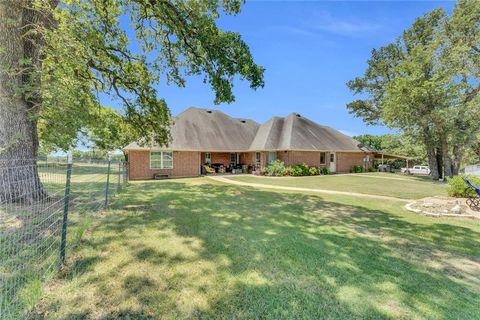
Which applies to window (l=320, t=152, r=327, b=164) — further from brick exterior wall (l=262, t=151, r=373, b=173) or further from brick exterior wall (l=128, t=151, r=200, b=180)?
brick exterior wall (l=128, t=151, r=200, b=180)

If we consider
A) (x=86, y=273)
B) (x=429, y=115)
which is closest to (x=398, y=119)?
(x=429, y=115)

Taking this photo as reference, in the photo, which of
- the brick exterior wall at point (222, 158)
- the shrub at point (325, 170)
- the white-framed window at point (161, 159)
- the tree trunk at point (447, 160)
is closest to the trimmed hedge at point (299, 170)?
the shrub at point (325, 170)

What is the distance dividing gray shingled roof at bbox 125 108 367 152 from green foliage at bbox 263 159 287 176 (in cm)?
154

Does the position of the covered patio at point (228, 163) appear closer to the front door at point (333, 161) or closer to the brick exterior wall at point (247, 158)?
the brick exterior wall at point (247, 158)

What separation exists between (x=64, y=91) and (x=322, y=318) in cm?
885

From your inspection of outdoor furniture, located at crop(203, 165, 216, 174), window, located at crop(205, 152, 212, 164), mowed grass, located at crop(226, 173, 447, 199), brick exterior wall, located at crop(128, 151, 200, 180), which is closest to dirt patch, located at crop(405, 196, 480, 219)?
mowed grass, located at crop(226, 173, 447, 199)

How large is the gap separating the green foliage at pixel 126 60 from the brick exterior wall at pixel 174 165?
18.5ft

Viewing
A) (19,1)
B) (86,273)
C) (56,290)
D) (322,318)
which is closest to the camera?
(322,318)

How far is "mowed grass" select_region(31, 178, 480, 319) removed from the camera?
2.87 m

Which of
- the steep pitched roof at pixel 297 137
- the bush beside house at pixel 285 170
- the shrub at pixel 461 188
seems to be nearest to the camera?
the shrub at pixel 461 188

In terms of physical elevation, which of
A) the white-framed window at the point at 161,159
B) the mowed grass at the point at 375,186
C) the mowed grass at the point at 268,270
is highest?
the white-framed window at the point at 161,159

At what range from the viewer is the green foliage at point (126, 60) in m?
7.34

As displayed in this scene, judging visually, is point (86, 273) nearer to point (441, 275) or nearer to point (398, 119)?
point (441, 275)

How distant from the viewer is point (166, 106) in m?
12.5
